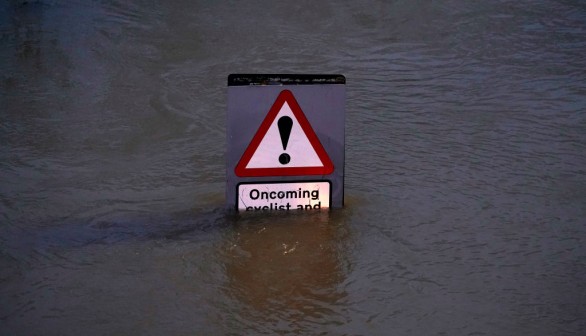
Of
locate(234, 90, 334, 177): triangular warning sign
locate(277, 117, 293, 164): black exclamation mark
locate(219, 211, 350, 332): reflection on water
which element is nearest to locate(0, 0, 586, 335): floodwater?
locate(219, 211, 350, 332): reflection on water

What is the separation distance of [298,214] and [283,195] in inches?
4.4

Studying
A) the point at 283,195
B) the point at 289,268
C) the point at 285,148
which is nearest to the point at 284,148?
the point at 285,148

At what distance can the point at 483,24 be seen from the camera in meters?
7.92

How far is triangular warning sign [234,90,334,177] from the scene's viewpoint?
457cm

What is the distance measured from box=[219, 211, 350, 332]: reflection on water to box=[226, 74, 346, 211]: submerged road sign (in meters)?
0.11

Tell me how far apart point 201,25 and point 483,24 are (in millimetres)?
2189

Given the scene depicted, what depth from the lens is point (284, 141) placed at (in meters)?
4.61

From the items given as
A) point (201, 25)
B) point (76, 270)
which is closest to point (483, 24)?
point (201, 25)

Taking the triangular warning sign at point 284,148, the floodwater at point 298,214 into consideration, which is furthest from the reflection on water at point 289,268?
the triangular warning sign at point 284,148

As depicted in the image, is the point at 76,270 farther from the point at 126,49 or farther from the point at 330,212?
the point at 126,49

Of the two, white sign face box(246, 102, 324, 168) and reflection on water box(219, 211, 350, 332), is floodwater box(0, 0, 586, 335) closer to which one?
reflection on water box(219, 211, 350, 332)

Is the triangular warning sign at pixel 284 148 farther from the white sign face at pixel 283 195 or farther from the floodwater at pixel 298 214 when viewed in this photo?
the floodwater at pixel 298 214

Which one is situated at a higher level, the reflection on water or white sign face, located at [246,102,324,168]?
white sign face, located at [246,102,324,168]

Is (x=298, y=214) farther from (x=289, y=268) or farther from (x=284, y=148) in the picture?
(x=289, y=268)
